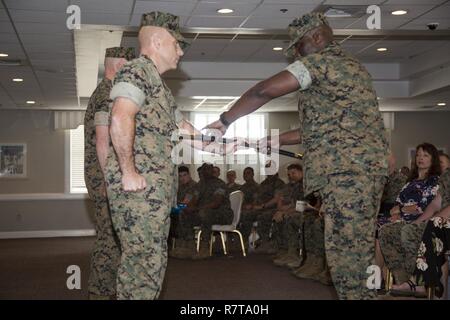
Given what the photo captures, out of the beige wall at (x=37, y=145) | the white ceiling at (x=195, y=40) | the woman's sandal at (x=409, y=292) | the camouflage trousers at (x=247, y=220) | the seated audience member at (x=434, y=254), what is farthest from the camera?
the beige wall at (x=37, y=145)

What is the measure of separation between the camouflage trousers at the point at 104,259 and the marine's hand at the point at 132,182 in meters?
1.27

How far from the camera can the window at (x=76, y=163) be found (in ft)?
46.3

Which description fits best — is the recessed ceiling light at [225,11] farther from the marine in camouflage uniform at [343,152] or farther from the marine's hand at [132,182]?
the marine's hand at [132,182]

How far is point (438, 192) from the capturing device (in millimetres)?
5273

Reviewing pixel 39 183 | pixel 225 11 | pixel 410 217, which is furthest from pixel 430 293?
pixel 39 183

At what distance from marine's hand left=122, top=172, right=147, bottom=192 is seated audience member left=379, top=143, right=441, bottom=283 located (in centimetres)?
317

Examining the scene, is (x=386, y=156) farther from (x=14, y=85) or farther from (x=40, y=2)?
(x=14, y=85)

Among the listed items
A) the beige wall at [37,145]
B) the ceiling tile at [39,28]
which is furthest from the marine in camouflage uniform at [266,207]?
the beige wall at [37,145]

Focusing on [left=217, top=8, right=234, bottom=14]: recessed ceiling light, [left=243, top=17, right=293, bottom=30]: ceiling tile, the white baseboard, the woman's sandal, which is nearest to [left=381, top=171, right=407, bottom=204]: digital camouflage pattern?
the woman's sandal

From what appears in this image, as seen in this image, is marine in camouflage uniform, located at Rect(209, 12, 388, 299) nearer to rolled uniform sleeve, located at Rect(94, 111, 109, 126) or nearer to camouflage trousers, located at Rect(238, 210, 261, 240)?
rolled uniform sleeve, located at Rect(94, 111, 109, 126)

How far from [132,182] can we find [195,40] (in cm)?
648

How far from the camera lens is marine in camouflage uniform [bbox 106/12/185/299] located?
262 centimetres

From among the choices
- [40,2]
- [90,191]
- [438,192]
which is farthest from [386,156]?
[40,2]

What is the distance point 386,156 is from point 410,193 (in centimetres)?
281
